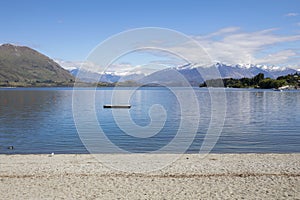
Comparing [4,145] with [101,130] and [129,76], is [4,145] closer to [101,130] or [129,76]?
[101,130]

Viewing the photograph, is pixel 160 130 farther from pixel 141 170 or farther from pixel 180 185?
pixel 180 185

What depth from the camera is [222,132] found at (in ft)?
128

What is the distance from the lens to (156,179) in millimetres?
15781

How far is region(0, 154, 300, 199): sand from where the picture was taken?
13.4 metres

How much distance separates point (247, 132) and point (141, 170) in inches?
939

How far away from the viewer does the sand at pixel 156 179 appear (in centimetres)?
1341

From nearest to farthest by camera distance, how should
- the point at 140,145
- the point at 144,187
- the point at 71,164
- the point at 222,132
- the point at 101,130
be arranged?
the point at 144,187, the point at 71,164, the point at 140,145, the point at 222,132, the point at 101,130

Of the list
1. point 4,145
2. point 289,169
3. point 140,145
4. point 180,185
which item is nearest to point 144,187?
point 180,185

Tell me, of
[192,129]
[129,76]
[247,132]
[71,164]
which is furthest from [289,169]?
→ [192,129]

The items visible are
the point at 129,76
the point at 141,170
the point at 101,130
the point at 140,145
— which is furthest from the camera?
the point at 101,130

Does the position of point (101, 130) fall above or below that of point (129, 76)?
below

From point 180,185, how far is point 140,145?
51.0 ft

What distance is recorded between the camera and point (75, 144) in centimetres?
3111

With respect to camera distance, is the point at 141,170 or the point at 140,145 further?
the point at 140,145
